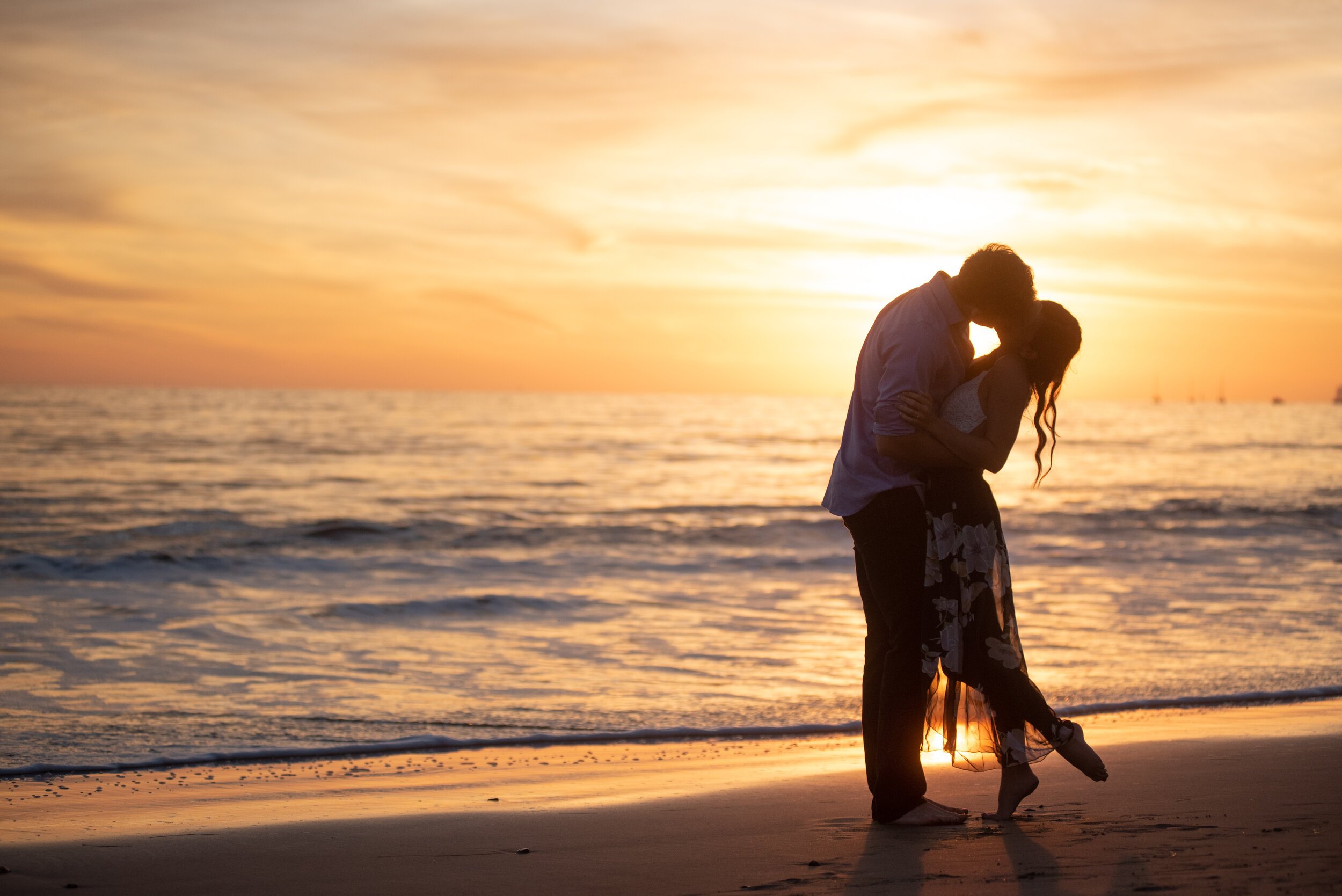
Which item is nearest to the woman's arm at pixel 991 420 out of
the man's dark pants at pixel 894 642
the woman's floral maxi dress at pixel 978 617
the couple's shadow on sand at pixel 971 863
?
the woman's floral maxi dress at pixel 978 617

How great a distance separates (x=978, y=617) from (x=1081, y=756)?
0.52 m

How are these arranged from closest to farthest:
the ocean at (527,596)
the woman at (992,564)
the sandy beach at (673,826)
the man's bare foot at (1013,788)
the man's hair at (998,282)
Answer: the sandy beach at (673,826) < the man's hair at (998,282) < the woman at (992,564) < the man's bare foot at (1013,788) < the ocean at (527,596)

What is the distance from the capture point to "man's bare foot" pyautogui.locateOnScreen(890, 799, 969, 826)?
10.9ft

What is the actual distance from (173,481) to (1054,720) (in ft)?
73.7

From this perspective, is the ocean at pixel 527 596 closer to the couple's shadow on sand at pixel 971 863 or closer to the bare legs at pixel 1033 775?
the bare legs at pixel 1033 775

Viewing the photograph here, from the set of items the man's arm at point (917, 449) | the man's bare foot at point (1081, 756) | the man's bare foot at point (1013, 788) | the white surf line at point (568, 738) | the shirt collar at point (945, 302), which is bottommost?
the white surf line at point (568, 738)

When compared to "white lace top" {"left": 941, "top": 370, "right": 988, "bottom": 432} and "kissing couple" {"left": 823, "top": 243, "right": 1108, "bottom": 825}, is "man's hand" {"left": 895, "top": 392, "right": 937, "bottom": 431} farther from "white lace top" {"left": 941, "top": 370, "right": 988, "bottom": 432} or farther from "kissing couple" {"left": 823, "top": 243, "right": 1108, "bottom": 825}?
"white lace top" {"left": 941, "top": 370, "right": 988, "bottom": 432}

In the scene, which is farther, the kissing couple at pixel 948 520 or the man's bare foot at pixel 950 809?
the man's bare foot at pixel 950 809

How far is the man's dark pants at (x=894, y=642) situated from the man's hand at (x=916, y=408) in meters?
0.27

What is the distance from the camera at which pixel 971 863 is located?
2.85 m

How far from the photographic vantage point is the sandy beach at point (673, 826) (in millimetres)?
2793

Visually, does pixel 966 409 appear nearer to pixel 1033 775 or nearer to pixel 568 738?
pixel 1033 775

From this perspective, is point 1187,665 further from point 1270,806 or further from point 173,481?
point 173,481

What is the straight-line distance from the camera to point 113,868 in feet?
10.0
